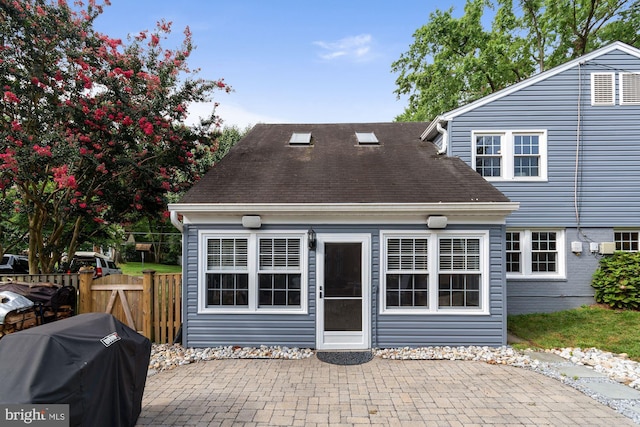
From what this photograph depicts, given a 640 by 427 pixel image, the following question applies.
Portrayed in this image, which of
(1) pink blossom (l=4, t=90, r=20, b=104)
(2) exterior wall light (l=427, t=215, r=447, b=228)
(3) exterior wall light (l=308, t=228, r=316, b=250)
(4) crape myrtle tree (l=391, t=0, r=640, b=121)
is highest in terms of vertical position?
(4) crape myrtle tree (l=391, t=0, r=640, b=121)

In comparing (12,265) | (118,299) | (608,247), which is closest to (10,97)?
(118,299)

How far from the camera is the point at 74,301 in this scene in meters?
6.74

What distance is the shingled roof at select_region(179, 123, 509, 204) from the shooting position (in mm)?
6395

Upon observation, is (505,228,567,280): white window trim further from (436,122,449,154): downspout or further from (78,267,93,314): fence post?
(78,267,93,314): fence post

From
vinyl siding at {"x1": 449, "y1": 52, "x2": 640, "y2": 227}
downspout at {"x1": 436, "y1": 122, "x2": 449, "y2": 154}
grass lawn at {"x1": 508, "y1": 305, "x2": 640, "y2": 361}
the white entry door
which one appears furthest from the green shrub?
the white entry door

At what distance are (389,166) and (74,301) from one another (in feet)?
24.0

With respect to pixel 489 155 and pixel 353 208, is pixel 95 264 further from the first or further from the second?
pixel 489 155

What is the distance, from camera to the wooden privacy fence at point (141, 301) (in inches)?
256

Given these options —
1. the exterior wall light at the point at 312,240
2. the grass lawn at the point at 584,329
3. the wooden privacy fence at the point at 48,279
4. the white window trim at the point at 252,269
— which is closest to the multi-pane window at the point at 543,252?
the grass lawn at the point at 584,329

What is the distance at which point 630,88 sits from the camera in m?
8.80

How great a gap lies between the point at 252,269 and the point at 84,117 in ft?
18.7

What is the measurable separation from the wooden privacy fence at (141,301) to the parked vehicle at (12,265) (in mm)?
10000

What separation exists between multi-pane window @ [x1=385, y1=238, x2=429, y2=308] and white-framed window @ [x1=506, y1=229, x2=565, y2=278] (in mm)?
3940

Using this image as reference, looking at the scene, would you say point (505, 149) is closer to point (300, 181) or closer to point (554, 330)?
point (554, 330)
